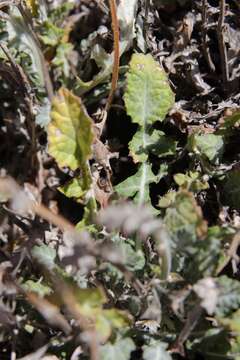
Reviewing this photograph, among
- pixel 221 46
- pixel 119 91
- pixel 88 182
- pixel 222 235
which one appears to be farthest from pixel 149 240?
pixel 221 46

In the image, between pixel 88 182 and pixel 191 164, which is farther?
pixel 191 164

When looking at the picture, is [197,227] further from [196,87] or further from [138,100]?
[196,87]

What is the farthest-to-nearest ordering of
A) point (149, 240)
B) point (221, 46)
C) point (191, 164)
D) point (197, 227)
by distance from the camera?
point (221, 46) → point (191, 164) → point (149, 240) → point (197, 227)

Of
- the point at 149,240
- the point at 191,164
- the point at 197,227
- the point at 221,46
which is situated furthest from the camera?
the point at 221,46

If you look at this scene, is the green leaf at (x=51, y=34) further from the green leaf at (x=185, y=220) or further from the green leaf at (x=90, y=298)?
the green leaf at (x=90, y=298)

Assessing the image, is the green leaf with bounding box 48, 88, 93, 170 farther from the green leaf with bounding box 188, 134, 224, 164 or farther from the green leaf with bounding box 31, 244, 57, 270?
the green leaf with bounding box 188, 134, 224, 164

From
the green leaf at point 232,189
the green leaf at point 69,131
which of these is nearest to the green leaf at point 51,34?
the green leaf at point 69,131
